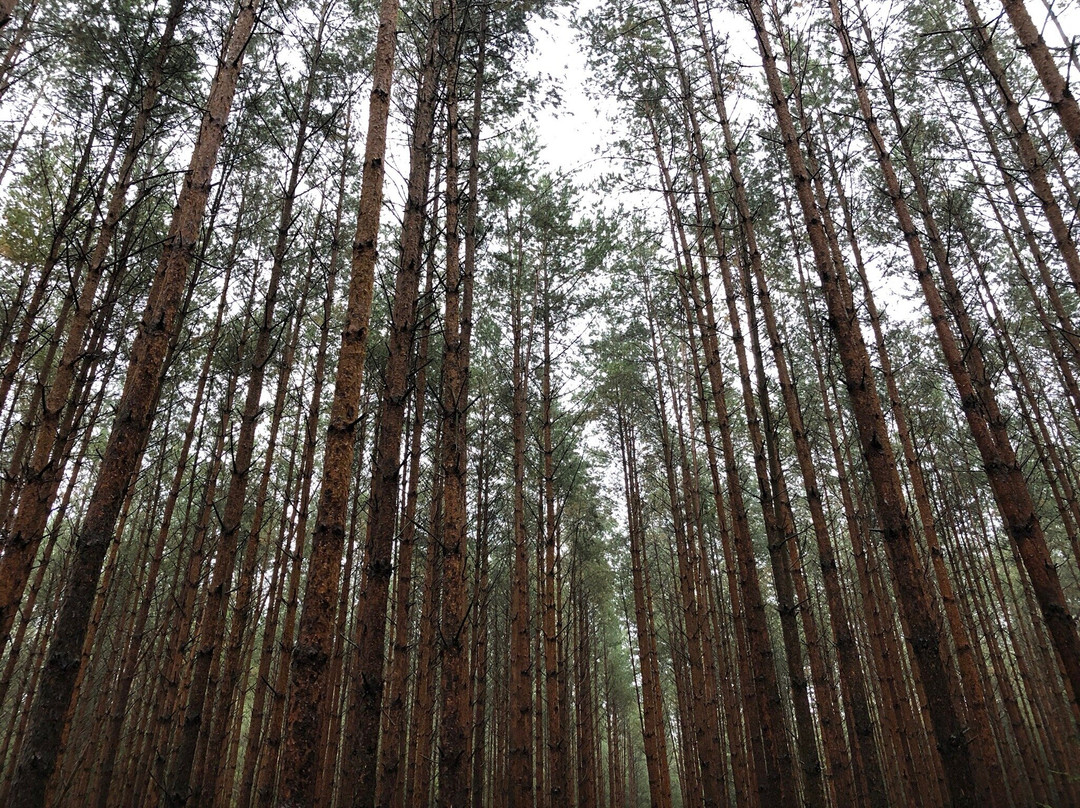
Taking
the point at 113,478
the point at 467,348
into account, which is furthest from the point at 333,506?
the point at 467,348

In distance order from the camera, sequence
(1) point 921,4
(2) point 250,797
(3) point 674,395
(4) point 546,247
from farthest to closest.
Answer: (3) point 674,395
(4) point 546,247
(1) point 921,4
(2) point 250,797

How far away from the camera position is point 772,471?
5797 mm

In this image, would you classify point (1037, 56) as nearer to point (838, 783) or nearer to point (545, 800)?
point (838, 783)

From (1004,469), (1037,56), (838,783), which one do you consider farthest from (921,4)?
(838,783)

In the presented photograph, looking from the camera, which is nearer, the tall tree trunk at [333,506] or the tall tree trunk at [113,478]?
the tall tree trunk at [333,506]

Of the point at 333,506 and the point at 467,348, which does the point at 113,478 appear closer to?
the point at 333,506

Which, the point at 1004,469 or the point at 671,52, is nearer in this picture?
the point at 1004,469

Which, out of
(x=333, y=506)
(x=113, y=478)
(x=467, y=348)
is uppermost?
(x=467, y=348)

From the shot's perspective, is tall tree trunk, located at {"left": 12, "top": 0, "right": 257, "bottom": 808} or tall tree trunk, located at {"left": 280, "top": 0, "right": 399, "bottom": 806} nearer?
tall tree trunk, located at {"left": 280, "top": 0, "right": 399, "bottom": 806}

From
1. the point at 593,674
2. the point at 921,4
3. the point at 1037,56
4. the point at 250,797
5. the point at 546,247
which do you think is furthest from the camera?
the point at 593,674

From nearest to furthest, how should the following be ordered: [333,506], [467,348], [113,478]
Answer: [333,506]
[113,478]
[467,348]

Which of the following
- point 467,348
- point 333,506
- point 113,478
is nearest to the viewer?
point 333,506

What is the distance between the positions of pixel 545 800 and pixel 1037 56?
1668cm

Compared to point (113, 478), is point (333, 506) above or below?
below
